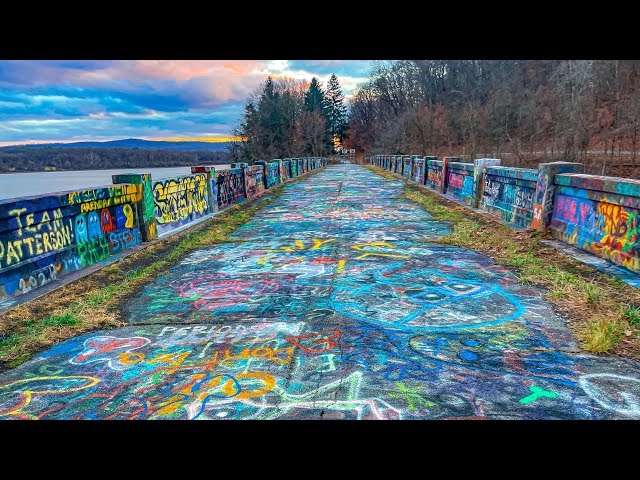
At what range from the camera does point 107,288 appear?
5.36 m

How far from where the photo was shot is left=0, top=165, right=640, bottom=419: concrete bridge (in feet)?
8.93

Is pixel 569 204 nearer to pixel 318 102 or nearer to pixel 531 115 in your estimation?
pixel 531 115

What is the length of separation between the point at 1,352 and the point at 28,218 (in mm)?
2240

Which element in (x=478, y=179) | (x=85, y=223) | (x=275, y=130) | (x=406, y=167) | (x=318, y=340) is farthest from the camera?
(x=275, y=130)

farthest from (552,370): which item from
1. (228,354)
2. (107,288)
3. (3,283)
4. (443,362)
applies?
(3,283)

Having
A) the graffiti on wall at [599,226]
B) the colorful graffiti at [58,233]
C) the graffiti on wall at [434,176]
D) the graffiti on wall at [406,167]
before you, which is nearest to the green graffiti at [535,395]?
the graffiti on wall at [599,226]

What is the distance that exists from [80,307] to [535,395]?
4869 millimetres

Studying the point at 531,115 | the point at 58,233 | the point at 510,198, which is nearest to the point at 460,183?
the point at 510,198

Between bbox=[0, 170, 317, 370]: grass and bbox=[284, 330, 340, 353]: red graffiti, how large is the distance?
209cm

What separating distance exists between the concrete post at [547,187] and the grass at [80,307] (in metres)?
7.11

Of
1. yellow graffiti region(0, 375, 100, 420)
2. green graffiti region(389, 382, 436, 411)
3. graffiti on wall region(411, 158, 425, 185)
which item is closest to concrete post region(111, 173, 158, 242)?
yellow graffiti region(0, 375, 100, 420)

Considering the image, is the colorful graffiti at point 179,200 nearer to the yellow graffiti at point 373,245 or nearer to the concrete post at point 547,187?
the yellow graffiti at point 373,245

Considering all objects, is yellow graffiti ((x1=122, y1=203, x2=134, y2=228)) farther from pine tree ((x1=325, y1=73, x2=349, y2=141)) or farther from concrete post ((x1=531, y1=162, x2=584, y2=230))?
pine tree ((x1=325, y1=73, x2=349, y2=141))

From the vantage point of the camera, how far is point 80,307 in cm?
465
